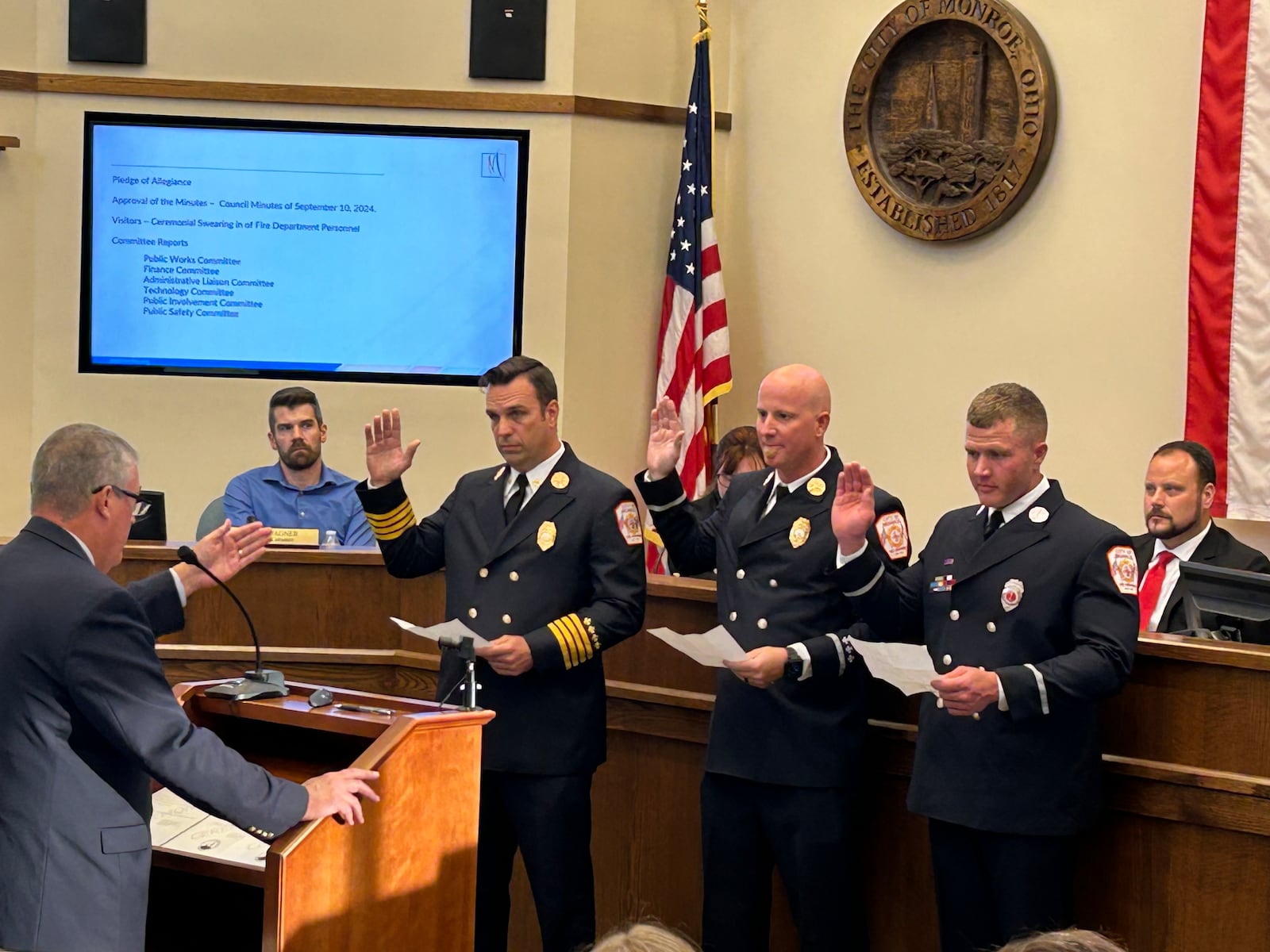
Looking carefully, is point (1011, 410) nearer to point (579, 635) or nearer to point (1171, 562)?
point (579, 635)

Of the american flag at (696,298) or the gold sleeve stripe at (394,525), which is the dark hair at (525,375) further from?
the american flag at (696,298)

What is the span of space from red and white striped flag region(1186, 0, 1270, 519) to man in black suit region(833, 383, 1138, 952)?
1811mm

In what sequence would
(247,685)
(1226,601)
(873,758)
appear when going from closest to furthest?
1. (247,685)
2. (1226,601)
3. (873,758)

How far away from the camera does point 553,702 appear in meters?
3.30

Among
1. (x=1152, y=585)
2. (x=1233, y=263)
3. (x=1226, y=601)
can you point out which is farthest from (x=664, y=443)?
(x=1233, y=263)

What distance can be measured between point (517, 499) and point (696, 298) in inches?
106

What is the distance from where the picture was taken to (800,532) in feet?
10.7

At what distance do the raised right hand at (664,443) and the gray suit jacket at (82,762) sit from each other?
1219 mm

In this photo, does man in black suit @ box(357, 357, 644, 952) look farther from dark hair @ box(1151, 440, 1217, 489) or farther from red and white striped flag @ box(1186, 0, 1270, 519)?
red and white striped flag @ box(1186, 0, 1270, 519)

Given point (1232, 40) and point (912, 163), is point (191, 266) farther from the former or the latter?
point (1232, 40)

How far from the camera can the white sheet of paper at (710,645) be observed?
2.98 metres

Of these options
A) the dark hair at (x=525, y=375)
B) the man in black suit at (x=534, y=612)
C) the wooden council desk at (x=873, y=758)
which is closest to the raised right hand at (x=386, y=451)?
the man in black suit at (x=534, y=612)

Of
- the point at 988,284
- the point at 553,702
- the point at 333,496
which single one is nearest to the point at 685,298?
the point at 988,284

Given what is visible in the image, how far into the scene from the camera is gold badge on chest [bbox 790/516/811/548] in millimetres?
3254
